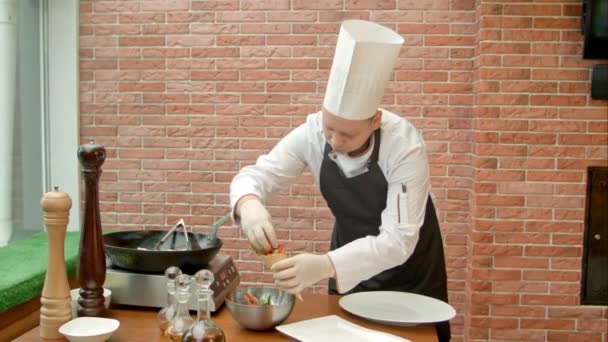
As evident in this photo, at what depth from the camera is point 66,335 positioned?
1.51 meters

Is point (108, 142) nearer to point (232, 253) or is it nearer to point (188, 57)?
point (188, 57)

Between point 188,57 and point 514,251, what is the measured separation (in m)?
2.10

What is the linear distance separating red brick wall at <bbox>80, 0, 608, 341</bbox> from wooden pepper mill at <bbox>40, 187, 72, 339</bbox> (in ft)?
6.90

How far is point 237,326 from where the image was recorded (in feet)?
5.61

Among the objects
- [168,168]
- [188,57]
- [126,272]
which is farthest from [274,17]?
[126,272]

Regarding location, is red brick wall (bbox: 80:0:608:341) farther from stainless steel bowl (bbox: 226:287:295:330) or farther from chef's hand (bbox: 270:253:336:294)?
stainless steel bowl (bbox: 226:287:295:330)

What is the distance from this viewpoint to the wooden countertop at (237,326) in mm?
1623

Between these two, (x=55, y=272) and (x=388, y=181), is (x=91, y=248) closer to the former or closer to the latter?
(x=55, y=272)

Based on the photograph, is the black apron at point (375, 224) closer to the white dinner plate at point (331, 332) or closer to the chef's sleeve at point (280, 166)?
the chef's sleeve at point (280, 166)

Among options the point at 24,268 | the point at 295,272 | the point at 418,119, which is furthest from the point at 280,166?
the point at 418,119

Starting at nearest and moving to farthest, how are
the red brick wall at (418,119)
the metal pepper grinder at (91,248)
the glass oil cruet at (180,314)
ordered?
the glass oil cruet at (180,314)
the metal pepper grinder at (91,248)
the red brick wall at (418,119)

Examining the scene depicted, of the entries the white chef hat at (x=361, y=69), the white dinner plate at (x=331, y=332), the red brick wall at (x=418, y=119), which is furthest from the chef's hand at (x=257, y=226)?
the red brick wall at (x=418, y=119)

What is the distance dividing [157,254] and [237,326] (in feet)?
0.96

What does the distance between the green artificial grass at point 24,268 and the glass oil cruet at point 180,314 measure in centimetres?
54
